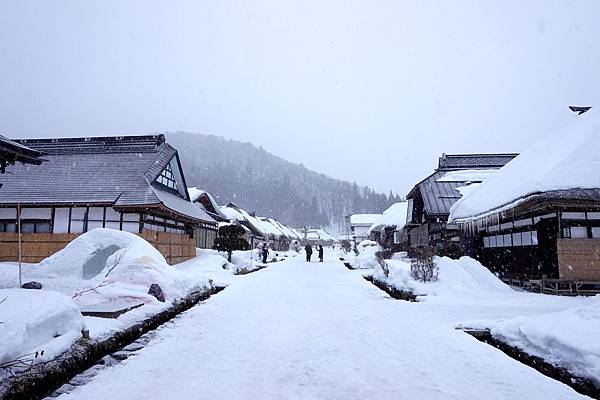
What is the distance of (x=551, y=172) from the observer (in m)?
10.9

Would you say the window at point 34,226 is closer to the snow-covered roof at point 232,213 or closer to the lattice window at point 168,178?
the lattice window at point 168,178

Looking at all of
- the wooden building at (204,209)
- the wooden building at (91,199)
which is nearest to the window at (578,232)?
the wooden building at (91,199)

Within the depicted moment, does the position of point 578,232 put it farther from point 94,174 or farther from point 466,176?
point 94,174

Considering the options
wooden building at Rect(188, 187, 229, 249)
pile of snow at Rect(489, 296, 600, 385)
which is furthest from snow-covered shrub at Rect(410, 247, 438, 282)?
wooden building at Rect(188, 187, 229, 249)

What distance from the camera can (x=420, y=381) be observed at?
4.11 metres

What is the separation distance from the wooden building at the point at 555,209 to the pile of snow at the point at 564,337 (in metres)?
5.87

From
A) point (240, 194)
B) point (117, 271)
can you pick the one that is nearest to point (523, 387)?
point (117, 271)

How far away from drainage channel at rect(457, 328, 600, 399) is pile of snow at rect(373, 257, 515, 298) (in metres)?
4.02

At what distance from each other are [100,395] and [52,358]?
78 centimetres

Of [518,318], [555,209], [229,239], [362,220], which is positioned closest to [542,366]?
[518,318]

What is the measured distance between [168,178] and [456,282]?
1708cm

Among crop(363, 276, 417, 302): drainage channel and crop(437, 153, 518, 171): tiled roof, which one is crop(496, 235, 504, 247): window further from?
crop(437, 153, 518, 171): tiled roof

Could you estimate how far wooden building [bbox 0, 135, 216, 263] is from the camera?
17.8 metres

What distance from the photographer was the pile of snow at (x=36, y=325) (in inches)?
147
